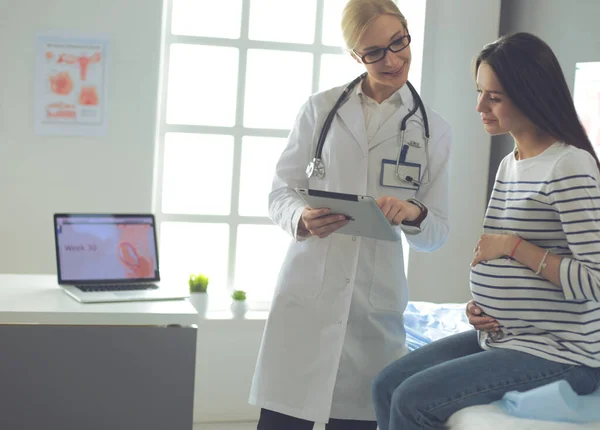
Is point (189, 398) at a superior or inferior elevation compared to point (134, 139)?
inferior

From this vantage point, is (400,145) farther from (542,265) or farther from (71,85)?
(71,85)

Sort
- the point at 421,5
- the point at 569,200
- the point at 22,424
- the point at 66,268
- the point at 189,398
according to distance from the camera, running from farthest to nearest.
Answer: the point at 421,5 → the point at 66,268 → the point at 189,398 → the point at 22,424 → the point at 569,200

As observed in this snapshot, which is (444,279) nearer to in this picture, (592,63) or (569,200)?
(592,63)

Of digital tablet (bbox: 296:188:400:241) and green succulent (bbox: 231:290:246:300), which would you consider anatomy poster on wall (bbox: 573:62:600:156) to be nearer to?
digital tablet (bbox: 296:188:400:241)

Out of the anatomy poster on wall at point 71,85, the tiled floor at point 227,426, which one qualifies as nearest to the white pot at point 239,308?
the tiled floor at point 227,426

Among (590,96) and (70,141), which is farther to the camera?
(70,141)

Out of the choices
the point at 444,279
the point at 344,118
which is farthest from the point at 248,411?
the point at 344,118

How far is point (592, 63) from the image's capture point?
286cm

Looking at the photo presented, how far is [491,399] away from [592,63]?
1692 millimetres

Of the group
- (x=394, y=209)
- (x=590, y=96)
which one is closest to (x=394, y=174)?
(x=394, y=209)

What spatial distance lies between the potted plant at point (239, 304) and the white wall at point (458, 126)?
80 cm

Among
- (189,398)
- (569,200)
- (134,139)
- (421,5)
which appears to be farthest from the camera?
(421,5)

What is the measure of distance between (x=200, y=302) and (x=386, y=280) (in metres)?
1.52

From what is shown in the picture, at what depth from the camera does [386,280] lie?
2.05m
